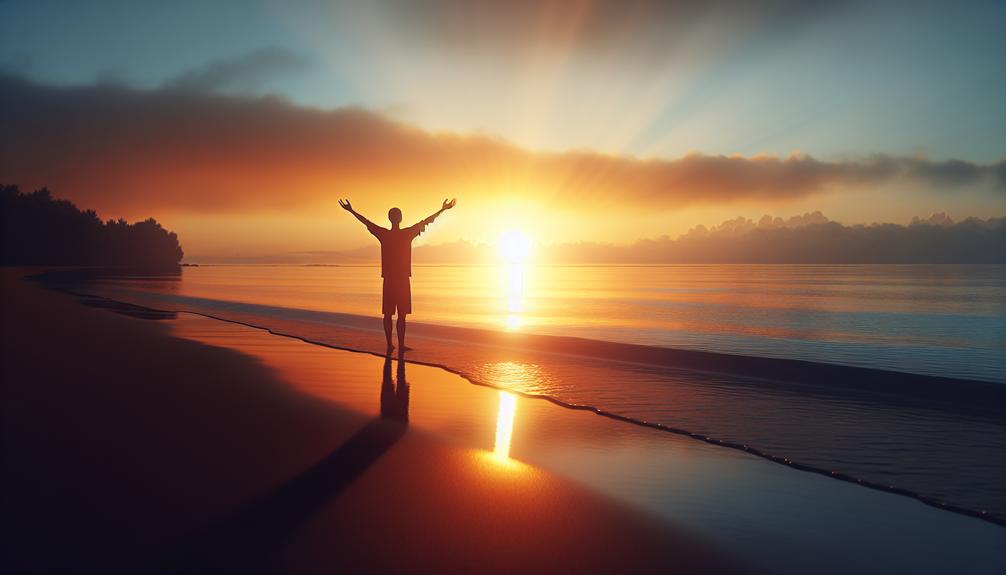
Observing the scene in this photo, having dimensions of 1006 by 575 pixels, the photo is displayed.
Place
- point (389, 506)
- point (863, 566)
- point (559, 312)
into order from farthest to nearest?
1. point (559, 312)
2. point (389, 506)
3. point (863, 566)

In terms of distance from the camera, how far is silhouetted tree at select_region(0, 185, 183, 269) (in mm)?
128125

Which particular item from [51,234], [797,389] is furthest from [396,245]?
[51,234]

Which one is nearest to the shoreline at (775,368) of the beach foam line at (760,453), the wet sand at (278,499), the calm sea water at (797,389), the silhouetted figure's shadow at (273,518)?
the calm sea water at (797,389)

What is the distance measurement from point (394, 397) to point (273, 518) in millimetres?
5000

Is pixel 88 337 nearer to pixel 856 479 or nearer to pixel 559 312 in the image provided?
pixel 856 479

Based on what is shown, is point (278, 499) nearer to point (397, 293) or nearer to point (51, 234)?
point (397, 293)

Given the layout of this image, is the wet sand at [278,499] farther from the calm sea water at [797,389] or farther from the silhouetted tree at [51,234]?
the silhouetted tree at [51,234]

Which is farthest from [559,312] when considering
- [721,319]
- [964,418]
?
[964,418]

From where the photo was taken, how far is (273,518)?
430 centimetres

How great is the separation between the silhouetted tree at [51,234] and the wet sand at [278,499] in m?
153

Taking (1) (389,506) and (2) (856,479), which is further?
(2) (856,479)

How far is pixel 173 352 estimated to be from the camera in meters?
13.2

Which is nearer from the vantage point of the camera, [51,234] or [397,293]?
[397,293]

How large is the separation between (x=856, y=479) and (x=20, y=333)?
18.0 metres
